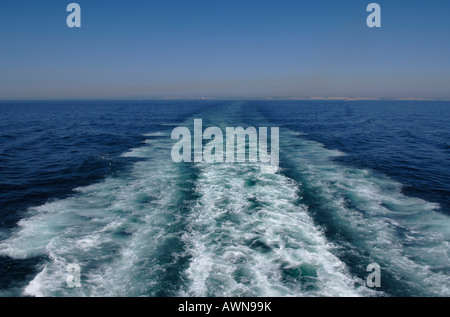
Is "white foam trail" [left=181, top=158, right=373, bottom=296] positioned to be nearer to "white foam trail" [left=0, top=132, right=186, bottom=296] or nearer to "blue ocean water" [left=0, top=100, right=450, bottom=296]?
"blue ocean water" [left=0, top=100, right=450, bottom=296]

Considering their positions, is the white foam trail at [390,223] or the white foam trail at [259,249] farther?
the white foam trail at [390,223]

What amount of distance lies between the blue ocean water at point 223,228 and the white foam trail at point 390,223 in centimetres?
7

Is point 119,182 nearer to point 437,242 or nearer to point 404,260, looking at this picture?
point 404,260

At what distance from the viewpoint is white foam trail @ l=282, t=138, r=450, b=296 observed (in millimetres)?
8914

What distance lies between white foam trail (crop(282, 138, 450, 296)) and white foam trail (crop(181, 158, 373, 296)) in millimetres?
1837

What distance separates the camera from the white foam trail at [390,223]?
29.2 feet
